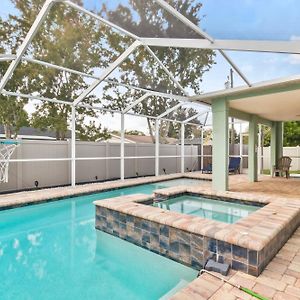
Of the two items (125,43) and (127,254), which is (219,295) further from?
(125,43)

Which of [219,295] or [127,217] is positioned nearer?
[219,295]

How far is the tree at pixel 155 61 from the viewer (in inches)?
186

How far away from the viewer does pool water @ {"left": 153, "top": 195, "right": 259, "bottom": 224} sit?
607cm

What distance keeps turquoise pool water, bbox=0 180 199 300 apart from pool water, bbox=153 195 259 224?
2.31 m

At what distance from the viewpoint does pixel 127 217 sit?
15.6 ft

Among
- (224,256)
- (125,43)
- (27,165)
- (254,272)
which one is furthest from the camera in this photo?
(27,165)

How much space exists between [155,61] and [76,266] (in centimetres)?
574

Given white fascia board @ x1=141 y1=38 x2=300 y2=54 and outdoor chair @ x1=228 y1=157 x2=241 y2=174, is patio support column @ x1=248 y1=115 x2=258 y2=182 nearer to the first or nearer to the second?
outdoor chair @ x1=228 y1=157 x2=241 y2=174

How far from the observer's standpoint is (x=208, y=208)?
6.86 metres

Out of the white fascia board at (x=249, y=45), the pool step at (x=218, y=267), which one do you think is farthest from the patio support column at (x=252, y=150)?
the pool step at (x=218, y=267)

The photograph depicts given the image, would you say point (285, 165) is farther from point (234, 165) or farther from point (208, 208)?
point (208, 208)

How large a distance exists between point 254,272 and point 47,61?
6.65 m

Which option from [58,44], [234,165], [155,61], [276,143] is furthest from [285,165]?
[58,44]

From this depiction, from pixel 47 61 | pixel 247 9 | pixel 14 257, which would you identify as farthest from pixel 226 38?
pixel 14 257
